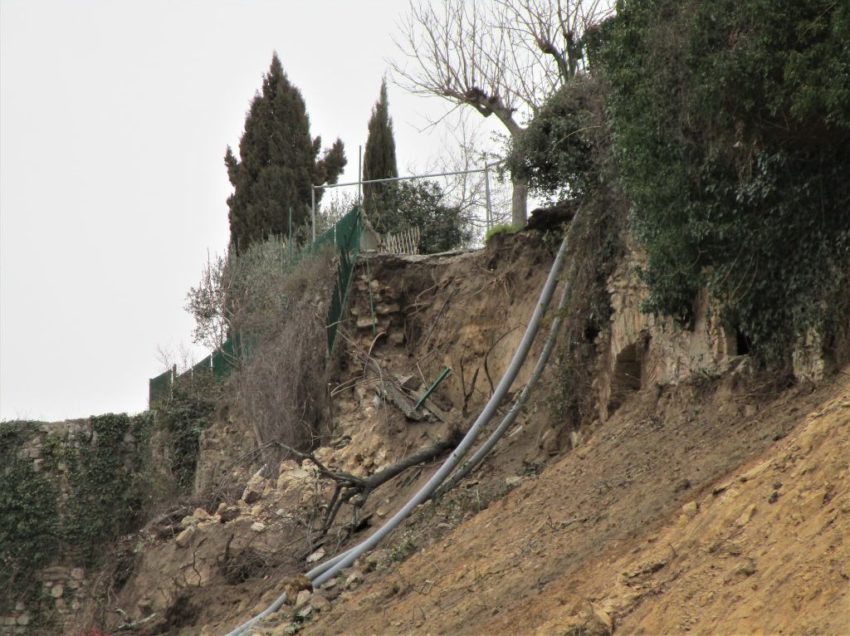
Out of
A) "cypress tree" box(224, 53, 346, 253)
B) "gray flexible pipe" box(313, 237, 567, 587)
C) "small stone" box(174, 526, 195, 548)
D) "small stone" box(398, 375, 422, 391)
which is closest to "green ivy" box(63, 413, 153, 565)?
"cypress tree" box(224, 53, 346, 253)

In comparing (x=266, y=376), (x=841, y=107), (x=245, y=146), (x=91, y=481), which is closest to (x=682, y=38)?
(x=841, y=107)

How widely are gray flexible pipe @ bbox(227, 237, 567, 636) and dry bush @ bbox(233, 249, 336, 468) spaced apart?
4.94m

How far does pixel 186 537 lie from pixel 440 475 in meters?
4.78

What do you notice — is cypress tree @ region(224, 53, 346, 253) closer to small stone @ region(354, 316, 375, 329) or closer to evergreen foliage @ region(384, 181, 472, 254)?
evergreen foliage @ region(384, 181, 472, 254)

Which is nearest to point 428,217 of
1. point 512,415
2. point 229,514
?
point 229,514

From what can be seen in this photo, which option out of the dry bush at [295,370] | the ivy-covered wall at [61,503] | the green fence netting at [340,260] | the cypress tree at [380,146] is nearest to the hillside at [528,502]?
the green fence netting at [340,260]

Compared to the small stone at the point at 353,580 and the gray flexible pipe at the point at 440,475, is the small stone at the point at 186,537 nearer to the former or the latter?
the gray flexible pipe at the point at 440,475

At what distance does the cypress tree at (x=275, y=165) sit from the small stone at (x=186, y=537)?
14.6 meters

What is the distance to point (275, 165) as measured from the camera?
32594 millimetres

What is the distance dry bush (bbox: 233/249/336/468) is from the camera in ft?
60.9

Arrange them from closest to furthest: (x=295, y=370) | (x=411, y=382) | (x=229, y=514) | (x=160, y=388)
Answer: (x=229, y=514) → (x=411, y=382) → (x=295, y=370) → (x=160, y=388)

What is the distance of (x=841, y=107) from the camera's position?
8.27 m

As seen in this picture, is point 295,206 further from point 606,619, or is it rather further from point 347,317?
point 606,619

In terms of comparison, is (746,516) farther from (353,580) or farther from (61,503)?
(61,503)
